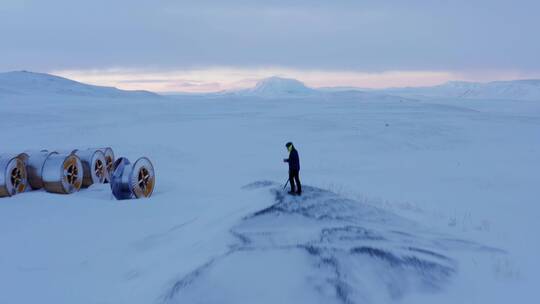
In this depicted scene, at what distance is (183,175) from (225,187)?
367 centimetres

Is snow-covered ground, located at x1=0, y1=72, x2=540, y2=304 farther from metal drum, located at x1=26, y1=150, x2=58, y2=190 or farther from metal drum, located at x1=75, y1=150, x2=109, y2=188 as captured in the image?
metal drum, located at x1=26, y1=150, x2=58, y2=190

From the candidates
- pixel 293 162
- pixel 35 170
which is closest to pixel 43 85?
pixel 35 170

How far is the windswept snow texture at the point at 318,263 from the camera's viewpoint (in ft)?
25.2

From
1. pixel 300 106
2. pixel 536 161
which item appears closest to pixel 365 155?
pixel 536 161

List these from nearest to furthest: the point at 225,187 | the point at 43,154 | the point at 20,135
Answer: the point at 43,154 → the point at 225,187 → the point at 20,135

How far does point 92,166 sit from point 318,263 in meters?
11.8

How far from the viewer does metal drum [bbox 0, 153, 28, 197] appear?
1538 cm

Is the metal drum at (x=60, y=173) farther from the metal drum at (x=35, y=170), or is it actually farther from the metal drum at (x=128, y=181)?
the metal drum at (x=128, y=181)

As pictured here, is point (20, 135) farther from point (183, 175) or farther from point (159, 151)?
point (183, 175)

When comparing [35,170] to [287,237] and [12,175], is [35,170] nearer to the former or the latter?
[12,175]

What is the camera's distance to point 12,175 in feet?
51.6

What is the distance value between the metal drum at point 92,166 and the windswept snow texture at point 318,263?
9217 millimetres

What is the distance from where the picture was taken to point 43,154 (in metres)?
17.2

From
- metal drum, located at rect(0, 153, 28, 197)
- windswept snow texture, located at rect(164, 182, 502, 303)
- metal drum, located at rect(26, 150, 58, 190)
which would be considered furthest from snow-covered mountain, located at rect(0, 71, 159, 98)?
windswept snow texture, located at rect(164, 182, 502, 303)
